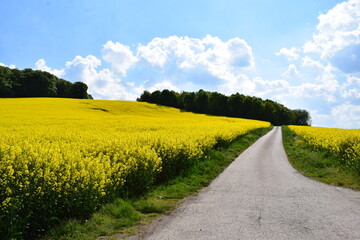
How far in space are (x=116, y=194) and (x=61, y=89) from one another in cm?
11029

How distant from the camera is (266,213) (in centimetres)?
715

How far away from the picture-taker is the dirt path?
5.89 m

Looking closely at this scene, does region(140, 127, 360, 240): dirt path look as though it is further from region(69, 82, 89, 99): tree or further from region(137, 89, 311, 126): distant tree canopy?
region(69, 82, 89, 99): tree

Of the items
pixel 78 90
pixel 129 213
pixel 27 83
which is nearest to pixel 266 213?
pixel 129 213

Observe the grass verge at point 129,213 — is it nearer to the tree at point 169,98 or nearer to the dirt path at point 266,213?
the dirt path at point 266,213

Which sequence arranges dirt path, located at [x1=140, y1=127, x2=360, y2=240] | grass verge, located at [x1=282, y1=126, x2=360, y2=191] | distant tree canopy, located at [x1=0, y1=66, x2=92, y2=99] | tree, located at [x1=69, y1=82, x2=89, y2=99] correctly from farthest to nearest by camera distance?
tree, located at [x1=69, y1=82, x2=89, y2=99]
distant tree canopy, located at [x1=0, y1=66, x2=92, y2=99]
grass verge, located at [x1=282, y1=126, x2=360, y2=191]
dirt path, located at [x1=140, y1=127, x2=360, y2=240]

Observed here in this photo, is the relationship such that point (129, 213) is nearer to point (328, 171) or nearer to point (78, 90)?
point (328, 171)

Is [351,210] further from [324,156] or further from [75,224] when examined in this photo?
[324,156]

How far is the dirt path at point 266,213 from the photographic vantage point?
5.89 meters

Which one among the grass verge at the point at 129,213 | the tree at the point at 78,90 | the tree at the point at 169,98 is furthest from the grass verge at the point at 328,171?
the tree at the point at 78,90

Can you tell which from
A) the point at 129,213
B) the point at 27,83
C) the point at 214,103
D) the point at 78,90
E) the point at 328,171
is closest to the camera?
the point at 129,213

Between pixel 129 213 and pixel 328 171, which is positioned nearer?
pixel 129 213

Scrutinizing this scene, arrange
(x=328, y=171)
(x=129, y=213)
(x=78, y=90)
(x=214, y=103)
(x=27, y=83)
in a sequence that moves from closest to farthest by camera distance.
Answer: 1. (x=129, y=213)
2. (x=328, y=171)
3. (x=27, y=83)
4. (x=78, y=90)
5. (x=214, y=103)

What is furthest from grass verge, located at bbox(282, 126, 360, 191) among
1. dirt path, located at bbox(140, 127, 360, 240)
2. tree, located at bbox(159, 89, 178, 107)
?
tree, located at bbox(159, 89, 178, 107)
